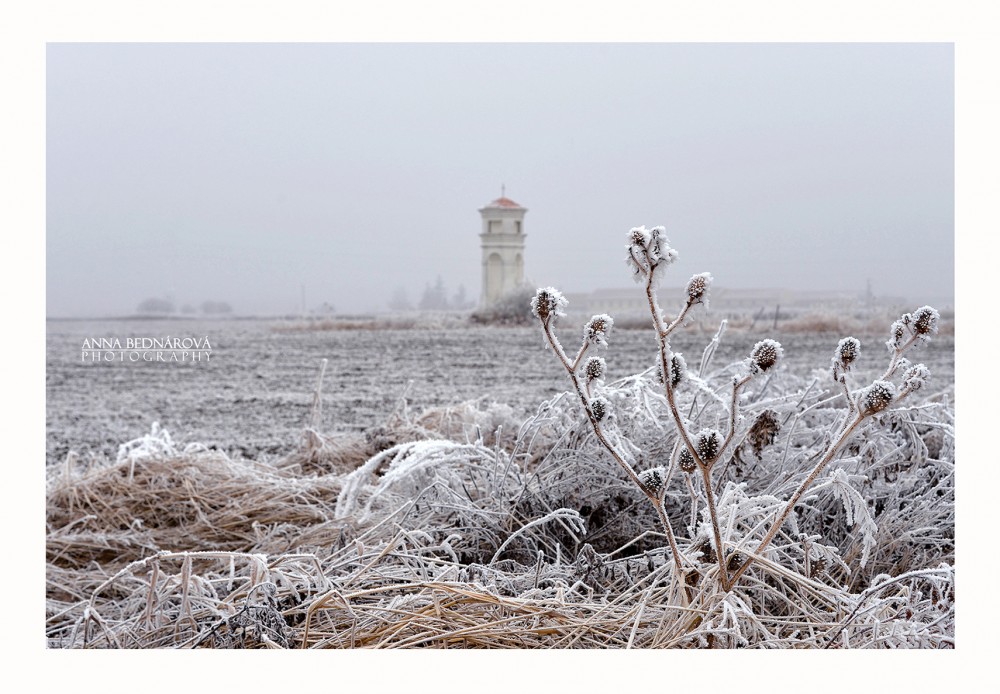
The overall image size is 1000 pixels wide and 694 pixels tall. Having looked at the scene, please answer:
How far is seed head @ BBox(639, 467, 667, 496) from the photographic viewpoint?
1234 millimetres

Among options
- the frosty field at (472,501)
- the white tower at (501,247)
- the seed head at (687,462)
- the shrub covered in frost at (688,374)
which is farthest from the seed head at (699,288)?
the white tower at (501,247)

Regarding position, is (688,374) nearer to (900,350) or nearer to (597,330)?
(597,330)

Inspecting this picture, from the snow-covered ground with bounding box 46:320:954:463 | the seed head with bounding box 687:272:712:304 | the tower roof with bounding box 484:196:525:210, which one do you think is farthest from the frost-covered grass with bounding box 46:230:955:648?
the tower roof with bounding box 484:196:525:210

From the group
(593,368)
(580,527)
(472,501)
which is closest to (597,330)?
(593,368)

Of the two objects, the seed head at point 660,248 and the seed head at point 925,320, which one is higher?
the seed head at point 660,248

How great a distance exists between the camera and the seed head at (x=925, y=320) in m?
1.18

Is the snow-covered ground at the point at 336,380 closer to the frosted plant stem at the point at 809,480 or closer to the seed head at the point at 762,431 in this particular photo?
the frosted plant stem at the point at 809,480

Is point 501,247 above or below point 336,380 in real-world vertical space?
above

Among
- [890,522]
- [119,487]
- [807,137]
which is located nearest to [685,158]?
[807,137]

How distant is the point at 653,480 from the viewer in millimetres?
1236

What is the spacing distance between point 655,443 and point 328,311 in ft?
4.03

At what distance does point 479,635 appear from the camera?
57.4 inches

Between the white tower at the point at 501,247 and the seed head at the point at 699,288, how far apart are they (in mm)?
1429

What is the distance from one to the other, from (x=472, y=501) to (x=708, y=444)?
778mm
